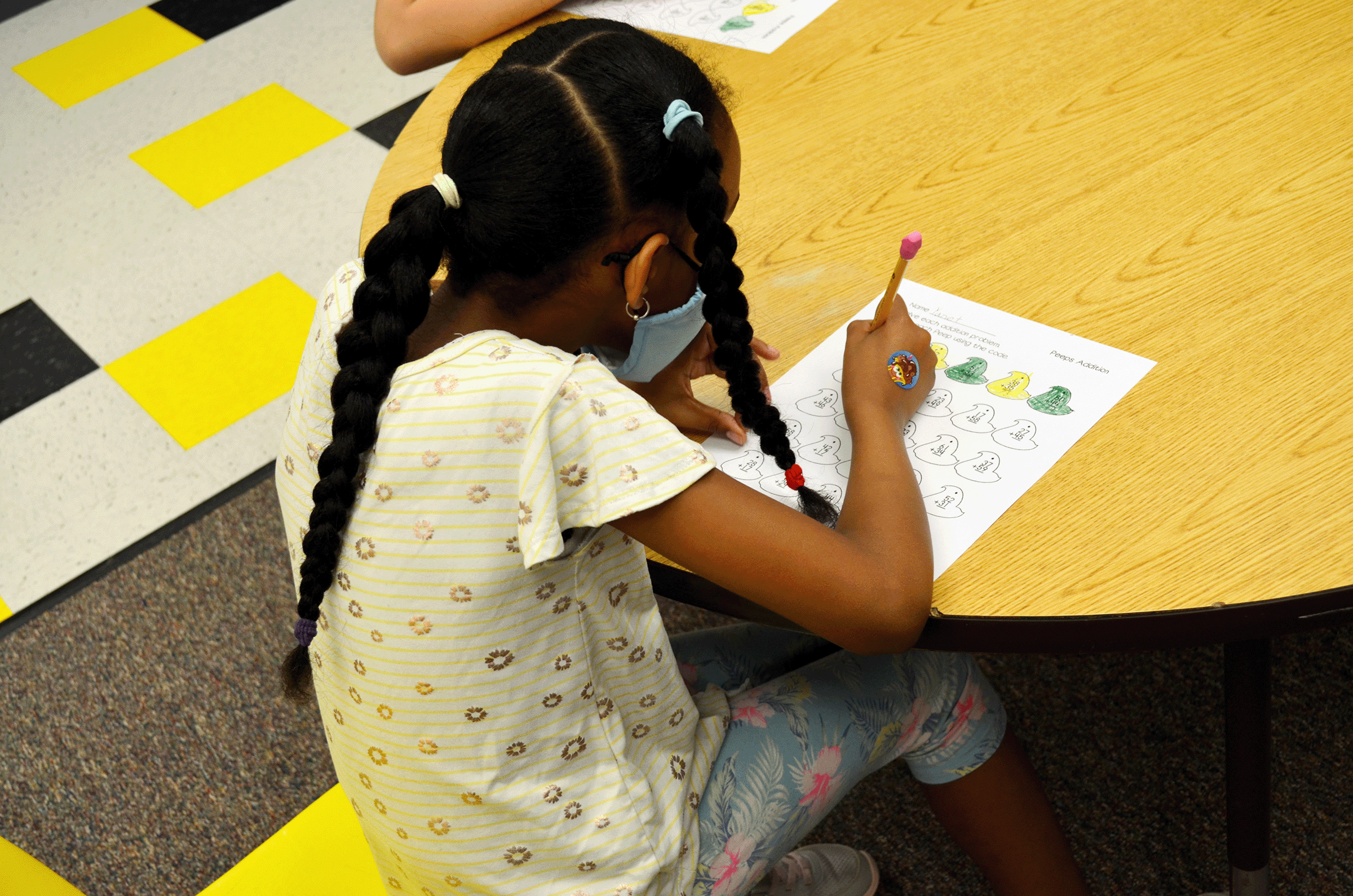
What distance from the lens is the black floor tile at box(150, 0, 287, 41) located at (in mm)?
2863

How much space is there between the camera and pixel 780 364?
2.81 feet

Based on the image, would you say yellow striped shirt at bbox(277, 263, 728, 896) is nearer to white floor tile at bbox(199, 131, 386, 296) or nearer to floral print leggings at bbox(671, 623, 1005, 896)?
floral print leggings at bbox(671, 623, 1005, 896)

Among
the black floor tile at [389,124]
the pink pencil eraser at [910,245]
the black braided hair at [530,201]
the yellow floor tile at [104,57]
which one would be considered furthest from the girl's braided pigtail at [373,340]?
the yellow floor tile at [104,57]

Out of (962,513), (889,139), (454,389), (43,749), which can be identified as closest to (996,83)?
(889,139)

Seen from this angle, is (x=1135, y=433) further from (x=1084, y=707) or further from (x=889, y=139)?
(x=1084, y=707)

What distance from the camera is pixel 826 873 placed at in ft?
3.76

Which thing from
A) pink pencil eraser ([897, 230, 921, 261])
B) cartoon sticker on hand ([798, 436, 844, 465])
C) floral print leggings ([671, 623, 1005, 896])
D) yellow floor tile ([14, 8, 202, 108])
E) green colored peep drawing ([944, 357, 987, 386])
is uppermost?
pink pencil eraser ([897, 230, 921, 261])

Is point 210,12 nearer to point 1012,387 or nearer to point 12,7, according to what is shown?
point 12,7

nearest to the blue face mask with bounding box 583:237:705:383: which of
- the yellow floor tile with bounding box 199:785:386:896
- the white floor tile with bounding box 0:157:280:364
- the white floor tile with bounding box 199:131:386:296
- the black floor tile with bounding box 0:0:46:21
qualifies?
the yellow floor tile with bounding box 199:785:386:896

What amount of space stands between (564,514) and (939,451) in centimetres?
29

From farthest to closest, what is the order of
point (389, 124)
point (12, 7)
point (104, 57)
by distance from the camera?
point (12, 7) < point (104, 57) < point (389, 124)

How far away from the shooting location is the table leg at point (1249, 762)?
3.12 feet

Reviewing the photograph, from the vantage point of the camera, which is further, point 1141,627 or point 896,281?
point 896,281

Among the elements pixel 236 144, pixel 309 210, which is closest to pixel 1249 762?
pixel 309 210
